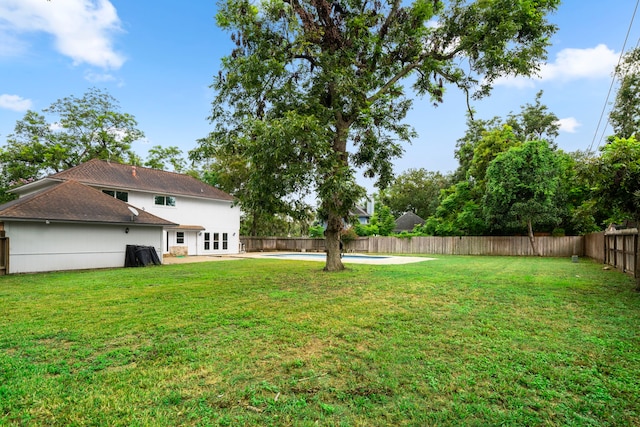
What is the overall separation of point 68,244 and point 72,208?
1.45m

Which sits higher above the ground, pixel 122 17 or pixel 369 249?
pixel 122 17

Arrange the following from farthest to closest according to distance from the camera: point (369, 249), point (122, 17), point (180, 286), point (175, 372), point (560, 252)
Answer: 1. point (369, 249)
2. point (560, 252)
3. point (122, 17)
4. point (180, 286)
5. point (175, 372)

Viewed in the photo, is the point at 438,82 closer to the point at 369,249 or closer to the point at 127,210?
the point at 127,210

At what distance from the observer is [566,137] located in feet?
102

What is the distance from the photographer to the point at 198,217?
76.5 feet

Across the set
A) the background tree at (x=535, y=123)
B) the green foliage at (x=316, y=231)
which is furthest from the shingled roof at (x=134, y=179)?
the background tree at (x=535, y=123)

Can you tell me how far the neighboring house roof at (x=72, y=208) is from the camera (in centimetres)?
1177

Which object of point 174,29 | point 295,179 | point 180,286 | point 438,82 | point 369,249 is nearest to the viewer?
point 180,286

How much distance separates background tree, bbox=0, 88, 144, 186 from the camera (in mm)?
23516

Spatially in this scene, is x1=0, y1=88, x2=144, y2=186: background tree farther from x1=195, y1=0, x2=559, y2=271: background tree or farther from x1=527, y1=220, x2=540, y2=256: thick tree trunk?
x1=527, y1=220, x2=540, y2=256: thick tree trunk

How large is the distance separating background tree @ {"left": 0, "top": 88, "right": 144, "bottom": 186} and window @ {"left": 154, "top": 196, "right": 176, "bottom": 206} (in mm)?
9095

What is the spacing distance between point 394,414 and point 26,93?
28670mm

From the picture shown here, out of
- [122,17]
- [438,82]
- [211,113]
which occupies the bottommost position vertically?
[211,113]

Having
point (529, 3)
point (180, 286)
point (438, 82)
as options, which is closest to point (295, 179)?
point (180, 286)
